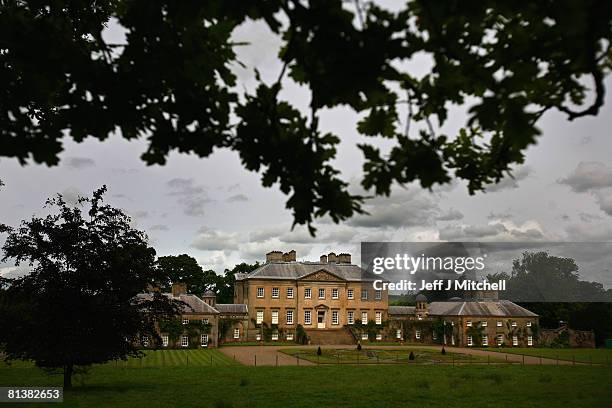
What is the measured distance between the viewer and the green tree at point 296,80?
3430mm

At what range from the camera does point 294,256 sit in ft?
231

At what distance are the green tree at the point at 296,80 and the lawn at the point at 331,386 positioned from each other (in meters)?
13.3

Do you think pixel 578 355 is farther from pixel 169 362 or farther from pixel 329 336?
pixel 169 362

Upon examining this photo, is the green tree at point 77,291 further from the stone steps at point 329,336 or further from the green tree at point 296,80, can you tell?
the stone steps at point 329,336

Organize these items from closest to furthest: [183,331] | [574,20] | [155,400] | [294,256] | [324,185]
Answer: [574,20], [324,185], [155,400], [183,331], [294,256]

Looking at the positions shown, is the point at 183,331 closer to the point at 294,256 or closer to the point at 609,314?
the point at 294,256

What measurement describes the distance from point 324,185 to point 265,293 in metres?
62.6

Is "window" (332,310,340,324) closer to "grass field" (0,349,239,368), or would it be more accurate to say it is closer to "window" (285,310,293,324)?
"window" (285,310,293,324)

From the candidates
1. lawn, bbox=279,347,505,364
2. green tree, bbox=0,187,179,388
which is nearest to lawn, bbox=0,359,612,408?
green tree, bbox=0,187,179,388

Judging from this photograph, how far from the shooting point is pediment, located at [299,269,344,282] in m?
67.4

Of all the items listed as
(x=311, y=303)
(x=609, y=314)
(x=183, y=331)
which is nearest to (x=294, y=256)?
(x=311, y=303)

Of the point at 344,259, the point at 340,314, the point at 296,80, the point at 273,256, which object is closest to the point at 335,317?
the point at 340,314

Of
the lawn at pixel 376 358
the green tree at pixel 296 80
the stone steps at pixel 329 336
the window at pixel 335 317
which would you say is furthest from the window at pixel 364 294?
the green tree at pixel 296 80

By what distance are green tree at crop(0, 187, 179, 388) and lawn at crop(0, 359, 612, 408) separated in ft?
6.08
